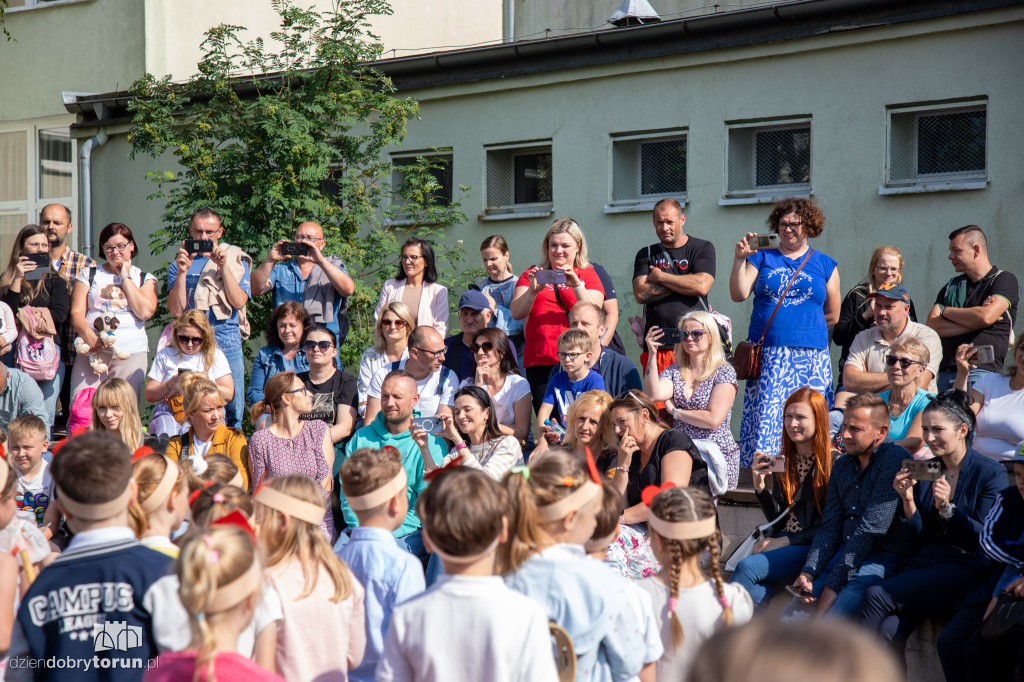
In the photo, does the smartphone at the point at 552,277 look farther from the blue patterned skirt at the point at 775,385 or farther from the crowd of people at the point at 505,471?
the blue patterned skirt at the point at 775,385

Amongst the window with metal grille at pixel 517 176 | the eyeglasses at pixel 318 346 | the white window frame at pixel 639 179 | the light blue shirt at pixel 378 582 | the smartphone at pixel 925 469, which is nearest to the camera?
the light blue shirt at pixel 378 582

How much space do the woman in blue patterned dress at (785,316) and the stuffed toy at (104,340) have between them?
4.58m

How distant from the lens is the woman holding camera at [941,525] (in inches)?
189

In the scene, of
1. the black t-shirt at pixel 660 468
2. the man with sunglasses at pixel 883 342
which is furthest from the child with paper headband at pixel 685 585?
the man with sunglasses at pixel 883 342

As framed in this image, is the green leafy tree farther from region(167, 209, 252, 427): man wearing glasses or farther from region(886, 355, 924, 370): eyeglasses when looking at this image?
region(886, 355, 924, 370): eyeglasses

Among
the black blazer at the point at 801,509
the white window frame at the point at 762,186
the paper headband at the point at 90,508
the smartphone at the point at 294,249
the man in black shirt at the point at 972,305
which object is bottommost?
the black blazer at the point at 801,509

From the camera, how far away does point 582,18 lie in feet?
47.0

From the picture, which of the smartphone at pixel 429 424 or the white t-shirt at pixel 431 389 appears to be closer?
the smartphone at pixel 429 424

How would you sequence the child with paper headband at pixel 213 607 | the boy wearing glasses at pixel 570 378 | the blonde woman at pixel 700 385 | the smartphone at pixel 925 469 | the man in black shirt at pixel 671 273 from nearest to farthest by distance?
the child with paper headband at pixel 213 607 → the smartphone at pixel 925 469 → the blonde woman at pixel 700 385 → the boy wearing glasses at pixel 570 378 → the man in black shirt at pixel 671 273

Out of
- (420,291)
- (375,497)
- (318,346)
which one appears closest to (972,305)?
(420,291)

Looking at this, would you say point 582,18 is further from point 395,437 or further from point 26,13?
point 395,437

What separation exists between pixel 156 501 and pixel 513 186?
7.92 m

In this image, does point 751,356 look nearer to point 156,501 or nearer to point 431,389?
point 431,389
